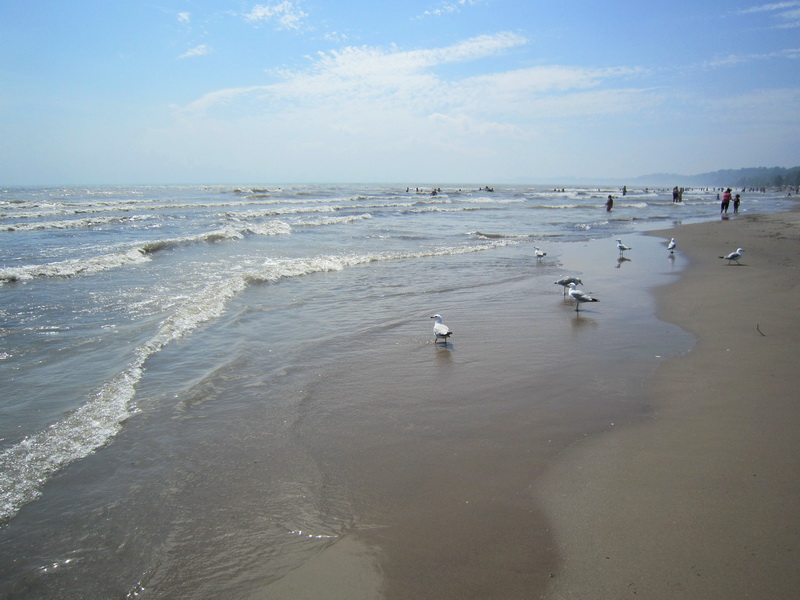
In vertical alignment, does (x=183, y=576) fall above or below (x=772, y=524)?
below

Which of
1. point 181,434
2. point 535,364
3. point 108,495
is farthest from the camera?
point 535,364

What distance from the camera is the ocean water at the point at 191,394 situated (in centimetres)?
321

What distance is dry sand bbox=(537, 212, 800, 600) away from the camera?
2.79 meters

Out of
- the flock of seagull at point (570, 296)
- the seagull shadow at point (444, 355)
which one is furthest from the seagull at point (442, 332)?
the seagull shadow at point (444, 355)

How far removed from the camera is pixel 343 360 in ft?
22.1

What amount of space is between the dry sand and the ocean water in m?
1.64

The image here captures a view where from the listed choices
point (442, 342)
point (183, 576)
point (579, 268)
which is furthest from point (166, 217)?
point (183, 576)

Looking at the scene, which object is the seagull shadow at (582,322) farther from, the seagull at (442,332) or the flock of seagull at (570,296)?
the seagull at (442,332)

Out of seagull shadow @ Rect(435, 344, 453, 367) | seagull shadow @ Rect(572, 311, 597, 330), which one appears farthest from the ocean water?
seagull shadow @ Rect(572, 311, 597, 330)

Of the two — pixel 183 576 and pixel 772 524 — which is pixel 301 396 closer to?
pixel 183 576

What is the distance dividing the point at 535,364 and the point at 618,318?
3.23 metres

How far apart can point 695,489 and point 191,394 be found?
5274 mm

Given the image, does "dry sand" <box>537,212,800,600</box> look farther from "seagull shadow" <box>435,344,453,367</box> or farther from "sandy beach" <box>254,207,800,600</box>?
"seagull shadow" <box>435,344,453,367</box>

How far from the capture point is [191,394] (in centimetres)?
561
